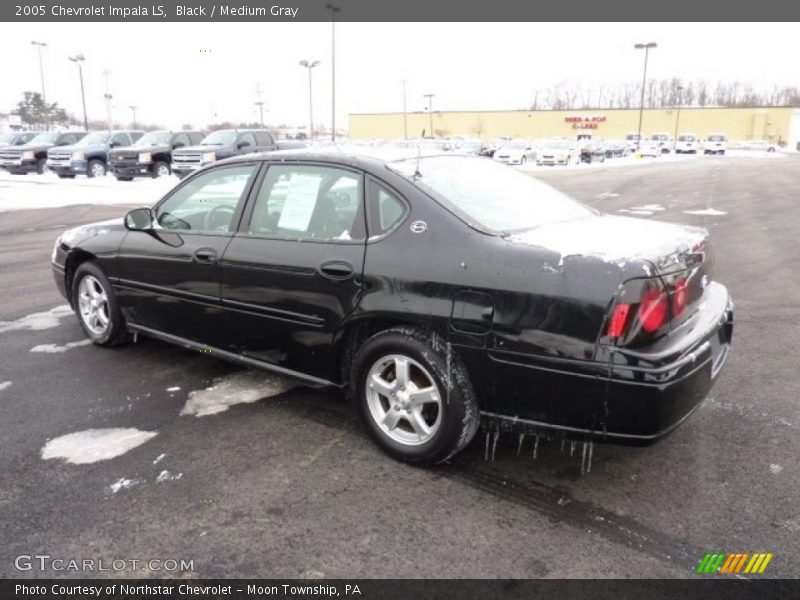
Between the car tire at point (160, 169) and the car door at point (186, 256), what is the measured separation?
2045 cm

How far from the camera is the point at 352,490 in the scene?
10.2 feet

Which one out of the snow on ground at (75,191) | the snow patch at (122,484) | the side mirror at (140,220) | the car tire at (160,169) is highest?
the side mirror at (140,220)

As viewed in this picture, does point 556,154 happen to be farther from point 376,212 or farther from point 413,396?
point 413,396

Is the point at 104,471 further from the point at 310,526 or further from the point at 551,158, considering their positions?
the point at 551,158

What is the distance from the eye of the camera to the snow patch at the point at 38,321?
5762 mm

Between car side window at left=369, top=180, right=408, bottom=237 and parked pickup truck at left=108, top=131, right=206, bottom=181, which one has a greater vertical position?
car side window at left=369, top=180, right=408, bottom=237

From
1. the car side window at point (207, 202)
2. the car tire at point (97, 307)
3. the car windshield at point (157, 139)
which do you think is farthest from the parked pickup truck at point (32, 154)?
the car side window at point (207, 202)

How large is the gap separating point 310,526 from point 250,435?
987 millimetres

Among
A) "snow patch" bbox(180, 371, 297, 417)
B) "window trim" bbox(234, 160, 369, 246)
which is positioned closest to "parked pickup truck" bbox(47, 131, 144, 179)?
"snow patch" bbox(180, 371, 297, 417)

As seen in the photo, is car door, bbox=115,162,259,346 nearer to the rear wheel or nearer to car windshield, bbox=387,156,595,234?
car windshield, bbox=387,156,595,234

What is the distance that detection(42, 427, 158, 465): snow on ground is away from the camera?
342 cm

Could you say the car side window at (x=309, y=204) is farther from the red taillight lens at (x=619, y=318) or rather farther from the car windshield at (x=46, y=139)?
the car windshield at (x=46, y=139)

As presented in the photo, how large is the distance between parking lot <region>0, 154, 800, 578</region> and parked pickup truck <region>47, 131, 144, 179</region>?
23056 millimetres

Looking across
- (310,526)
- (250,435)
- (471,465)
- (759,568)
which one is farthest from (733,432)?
(250,435)
